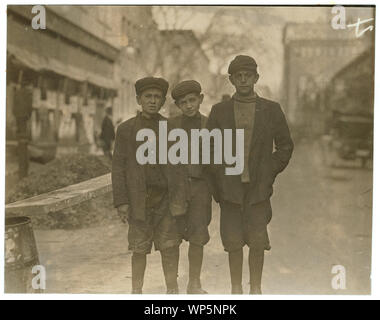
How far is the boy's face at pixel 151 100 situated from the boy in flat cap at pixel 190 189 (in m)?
0.16

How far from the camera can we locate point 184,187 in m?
4.35

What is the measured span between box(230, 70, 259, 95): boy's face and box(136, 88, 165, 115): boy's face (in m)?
0.77

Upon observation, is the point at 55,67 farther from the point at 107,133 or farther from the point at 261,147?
the point at 261,147

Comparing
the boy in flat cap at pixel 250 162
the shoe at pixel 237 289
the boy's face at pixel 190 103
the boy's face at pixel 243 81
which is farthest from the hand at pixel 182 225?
the boy's face at pixel 243 81

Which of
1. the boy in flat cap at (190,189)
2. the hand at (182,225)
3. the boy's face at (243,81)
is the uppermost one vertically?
the boy's face at (243,81)

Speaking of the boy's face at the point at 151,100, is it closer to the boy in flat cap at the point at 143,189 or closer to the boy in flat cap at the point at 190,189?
the boy in flat cap at the point at 143,189

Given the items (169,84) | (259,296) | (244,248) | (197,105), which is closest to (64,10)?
(169,84)

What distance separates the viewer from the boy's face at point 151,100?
4.26 m

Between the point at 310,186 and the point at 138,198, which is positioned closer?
the point at 138,198

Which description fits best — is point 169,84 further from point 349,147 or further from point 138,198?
point 349,147

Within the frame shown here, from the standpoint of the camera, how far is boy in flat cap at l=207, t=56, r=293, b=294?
4.35m

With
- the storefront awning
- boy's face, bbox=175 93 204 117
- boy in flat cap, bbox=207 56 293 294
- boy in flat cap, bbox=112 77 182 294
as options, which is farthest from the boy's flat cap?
the storefront awning

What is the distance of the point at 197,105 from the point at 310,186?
1.88 m

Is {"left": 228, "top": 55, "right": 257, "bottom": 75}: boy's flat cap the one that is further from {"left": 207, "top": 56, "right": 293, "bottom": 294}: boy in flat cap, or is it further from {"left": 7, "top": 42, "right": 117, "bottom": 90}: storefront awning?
{"left": 7, "top": 42, "right": 117, "bottom": 90}: storefront awning
